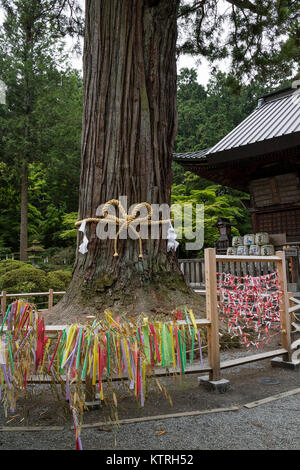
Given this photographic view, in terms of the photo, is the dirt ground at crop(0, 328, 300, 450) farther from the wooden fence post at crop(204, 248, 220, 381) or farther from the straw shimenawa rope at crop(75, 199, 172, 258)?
the straw shimenawa rope at crop(75, 199, 172, 258)

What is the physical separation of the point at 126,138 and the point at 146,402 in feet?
8.60

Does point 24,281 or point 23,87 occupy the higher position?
point 23,87

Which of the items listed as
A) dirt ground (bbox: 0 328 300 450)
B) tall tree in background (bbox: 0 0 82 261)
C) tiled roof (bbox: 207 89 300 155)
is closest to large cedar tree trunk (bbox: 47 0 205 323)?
dirt ground (bbox: 0 328 300 450)

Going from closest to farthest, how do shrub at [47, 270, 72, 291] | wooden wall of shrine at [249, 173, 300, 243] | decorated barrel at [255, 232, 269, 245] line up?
decorated barrel at [255, 232, 269, 245] < wooden wall of shrine at [249, 173, 300, 243] < shrub at [47, 270, 72, 291]

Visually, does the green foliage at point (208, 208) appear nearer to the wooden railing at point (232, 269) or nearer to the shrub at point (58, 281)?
the shrub at point (58, 281)

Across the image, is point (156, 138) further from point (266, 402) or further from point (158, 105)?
point (266, 402)

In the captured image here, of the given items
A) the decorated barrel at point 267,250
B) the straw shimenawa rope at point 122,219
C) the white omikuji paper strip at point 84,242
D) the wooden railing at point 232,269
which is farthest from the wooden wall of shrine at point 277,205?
the white omikuji paper strip at point 84,242

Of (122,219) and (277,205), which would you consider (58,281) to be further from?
(122,219)

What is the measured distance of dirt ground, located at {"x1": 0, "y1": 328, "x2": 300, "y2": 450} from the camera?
6.73 feet

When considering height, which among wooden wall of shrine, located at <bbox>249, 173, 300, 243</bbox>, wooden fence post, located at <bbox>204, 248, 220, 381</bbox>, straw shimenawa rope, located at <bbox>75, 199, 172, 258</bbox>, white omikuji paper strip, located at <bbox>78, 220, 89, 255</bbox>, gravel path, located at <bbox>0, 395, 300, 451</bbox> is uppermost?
wooden wall of shrine, located at <bbox>249, 173, 300, 243</bbox>

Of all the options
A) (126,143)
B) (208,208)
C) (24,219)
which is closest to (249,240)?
(208,208)

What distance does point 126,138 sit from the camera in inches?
149

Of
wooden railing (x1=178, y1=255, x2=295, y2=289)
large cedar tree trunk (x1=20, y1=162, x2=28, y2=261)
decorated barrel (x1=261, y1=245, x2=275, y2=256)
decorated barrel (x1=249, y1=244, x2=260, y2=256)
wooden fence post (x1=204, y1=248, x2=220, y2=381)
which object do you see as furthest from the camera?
large cedar tree trunk (x1=20, y1=162, x2=28, y2=261)

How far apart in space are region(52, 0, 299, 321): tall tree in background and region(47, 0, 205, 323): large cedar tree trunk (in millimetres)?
11
